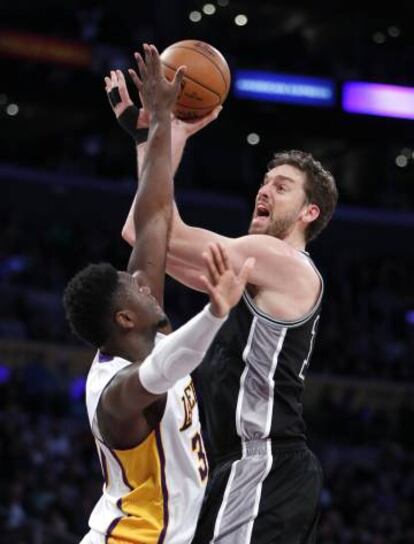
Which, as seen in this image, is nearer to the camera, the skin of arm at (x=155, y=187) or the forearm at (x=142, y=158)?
the skin of arm at (x=155, y=187)

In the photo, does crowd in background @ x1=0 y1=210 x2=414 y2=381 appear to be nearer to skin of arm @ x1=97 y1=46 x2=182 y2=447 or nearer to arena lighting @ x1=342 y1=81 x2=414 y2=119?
arena lighting @ x1=342 y1=81 x2=414 y2=119

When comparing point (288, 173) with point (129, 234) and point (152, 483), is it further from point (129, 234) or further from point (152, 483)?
point (152, 483)

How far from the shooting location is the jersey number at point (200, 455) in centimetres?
406

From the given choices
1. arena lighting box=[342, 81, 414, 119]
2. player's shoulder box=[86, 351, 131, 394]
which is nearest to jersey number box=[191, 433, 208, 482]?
player's shoulder box=[86, 351, 131, 394]

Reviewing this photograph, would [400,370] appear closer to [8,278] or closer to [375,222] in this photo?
[375,222]

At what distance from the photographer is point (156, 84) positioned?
434 centimetres

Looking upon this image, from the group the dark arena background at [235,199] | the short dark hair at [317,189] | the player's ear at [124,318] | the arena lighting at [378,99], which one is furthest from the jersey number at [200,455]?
the arena lighting at [378,99]

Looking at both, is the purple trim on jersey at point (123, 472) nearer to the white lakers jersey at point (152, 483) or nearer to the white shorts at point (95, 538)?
the white lakers jersey at point (152, 483)

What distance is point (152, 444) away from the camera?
3.92 m

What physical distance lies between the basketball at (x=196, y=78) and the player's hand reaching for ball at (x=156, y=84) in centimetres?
29

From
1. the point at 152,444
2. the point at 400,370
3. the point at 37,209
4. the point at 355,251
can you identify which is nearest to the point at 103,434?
the point at 152,444

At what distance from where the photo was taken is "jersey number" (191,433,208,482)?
13.3 feet

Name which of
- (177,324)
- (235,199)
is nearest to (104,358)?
(177,324)

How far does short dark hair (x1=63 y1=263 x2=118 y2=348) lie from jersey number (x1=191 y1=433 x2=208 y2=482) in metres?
0.47
